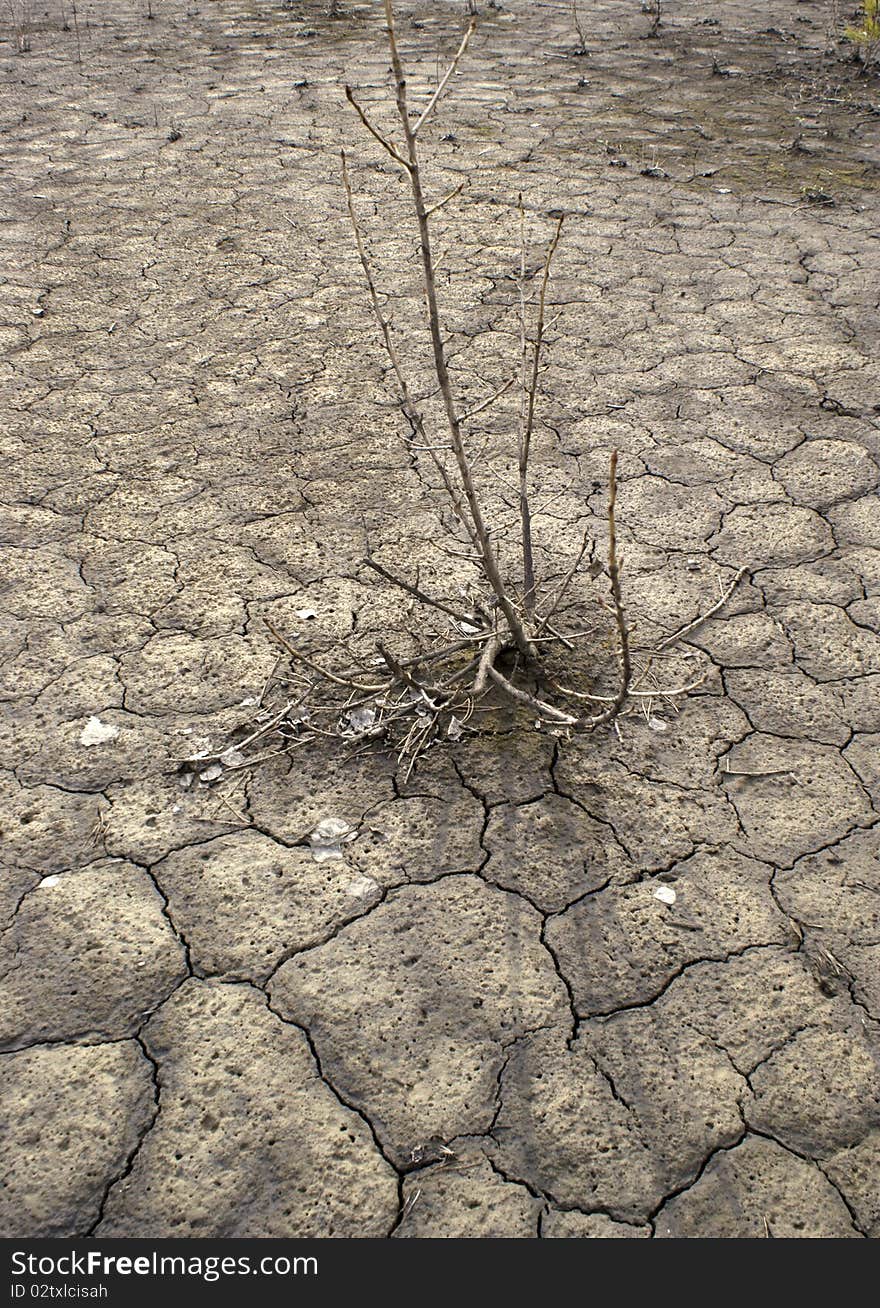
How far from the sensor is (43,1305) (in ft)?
4.50

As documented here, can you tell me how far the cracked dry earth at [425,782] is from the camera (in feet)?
4.95

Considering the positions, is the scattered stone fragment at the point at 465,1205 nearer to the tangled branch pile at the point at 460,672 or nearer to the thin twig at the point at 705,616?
the tangled branch pile at the point at 460,672

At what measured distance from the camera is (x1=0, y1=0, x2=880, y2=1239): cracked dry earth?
1.51 m

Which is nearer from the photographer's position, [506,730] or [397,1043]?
[397,1043]

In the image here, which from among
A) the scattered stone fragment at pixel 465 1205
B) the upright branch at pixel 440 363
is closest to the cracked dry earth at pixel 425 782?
the scattered stone fragment at pixel 465 1205

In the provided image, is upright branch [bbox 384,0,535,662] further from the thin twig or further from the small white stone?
the small white stone

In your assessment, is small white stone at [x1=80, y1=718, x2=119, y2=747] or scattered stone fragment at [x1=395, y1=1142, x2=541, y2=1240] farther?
small white stone at [x1=80, y1=718, x2=119, y2=747]

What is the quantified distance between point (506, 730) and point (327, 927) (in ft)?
1.92

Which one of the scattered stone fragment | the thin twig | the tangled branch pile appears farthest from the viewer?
the thin twig

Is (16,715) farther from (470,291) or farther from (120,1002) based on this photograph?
(470,291)

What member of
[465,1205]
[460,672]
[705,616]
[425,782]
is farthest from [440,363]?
[465,1205]

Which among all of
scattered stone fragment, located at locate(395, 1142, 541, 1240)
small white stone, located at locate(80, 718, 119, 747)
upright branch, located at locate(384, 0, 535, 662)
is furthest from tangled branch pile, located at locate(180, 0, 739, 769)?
scattered stone fragment, located at locate(395, 1142, 541, 1240)

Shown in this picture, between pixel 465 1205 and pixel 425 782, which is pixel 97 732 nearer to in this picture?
pixel 425 782

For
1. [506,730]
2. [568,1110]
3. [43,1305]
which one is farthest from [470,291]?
[43,1305]
